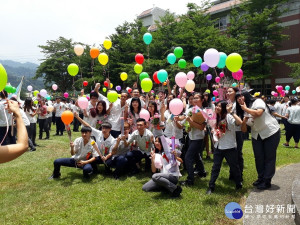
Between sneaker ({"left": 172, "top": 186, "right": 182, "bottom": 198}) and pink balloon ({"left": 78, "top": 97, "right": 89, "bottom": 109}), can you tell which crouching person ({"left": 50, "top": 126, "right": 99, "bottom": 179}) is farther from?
sneaker ({"left": 172, "top": 186, "right": 182, "bottom": 198})

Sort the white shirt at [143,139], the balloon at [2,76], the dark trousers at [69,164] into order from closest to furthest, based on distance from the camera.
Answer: the balloon at [2,76] < the dark trousers at [69,164] < the white shirt at [143,139]

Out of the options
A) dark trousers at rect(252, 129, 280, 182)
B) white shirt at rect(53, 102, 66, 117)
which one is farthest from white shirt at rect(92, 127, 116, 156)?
white shirt at rect(53, 102, 66, 117)

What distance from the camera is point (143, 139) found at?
531cm

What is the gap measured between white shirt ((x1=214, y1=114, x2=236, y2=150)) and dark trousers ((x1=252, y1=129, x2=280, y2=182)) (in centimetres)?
52

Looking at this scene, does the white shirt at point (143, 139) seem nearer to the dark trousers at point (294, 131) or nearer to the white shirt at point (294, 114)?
the white shirt at point (294, 114)

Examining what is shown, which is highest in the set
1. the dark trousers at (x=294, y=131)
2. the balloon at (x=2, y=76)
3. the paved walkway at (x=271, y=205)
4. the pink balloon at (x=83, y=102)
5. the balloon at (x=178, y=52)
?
the balloon at (x=178, y=52)

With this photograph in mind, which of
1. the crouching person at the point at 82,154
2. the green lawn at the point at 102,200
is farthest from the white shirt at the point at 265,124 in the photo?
the crouching person at the point at 82,154

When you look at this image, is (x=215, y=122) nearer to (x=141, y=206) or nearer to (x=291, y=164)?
Answer: (x=141, y=206)

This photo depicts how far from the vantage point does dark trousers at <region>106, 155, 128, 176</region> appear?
16.8ft

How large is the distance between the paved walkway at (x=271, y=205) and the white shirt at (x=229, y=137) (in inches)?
34.4

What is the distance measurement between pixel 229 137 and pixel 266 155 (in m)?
0.75

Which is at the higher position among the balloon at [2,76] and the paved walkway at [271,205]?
the balloon at [2,76]

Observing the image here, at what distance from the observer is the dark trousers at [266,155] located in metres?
4.07

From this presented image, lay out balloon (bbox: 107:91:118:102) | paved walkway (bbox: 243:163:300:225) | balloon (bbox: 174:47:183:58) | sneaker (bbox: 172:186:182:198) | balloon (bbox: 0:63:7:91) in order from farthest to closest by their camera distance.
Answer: balloon (bbox: 174:47:183:58) → balloon (bbox: 107:91:118:102) → sneaker (bbox: 172:186:182:198) → paved walkway (bbox: 243:163:300:225) → balloon (bbox: 0:63:7:91)
